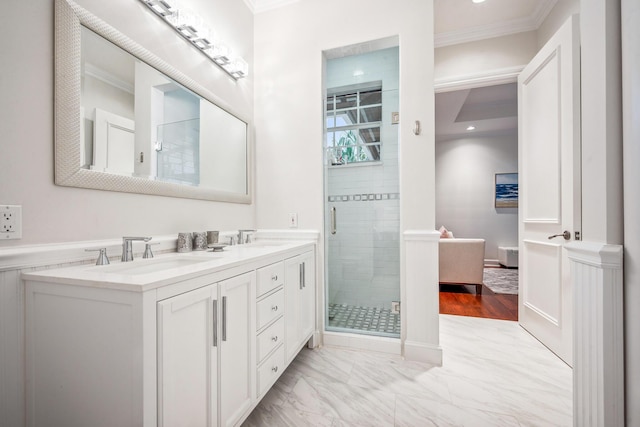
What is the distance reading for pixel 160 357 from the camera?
0.78 m

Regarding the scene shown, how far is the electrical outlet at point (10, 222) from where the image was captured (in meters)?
0.86

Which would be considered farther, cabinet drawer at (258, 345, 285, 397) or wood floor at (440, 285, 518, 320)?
wood floor at (440, 285, 518, 320)

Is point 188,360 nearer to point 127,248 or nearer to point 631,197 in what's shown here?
point 127,248

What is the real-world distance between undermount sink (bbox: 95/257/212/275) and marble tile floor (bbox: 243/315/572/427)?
851mm

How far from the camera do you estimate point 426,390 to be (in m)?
1.58

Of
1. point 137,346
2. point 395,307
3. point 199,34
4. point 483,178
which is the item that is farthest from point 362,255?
point 483,178

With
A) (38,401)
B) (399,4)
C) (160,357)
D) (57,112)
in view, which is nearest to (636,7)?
(399,4)

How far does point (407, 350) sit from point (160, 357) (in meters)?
1.66

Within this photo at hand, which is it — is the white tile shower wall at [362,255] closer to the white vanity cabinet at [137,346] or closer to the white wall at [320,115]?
the white wall at [320,115]

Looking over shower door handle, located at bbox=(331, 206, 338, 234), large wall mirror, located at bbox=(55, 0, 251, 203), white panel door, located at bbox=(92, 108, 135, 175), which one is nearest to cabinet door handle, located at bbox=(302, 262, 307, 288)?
shower door handle, located at bbox=(331, 206, 338, 234)

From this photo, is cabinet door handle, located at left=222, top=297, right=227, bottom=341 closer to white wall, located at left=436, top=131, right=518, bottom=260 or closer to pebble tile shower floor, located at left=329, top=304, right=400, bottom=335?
pebble tile shower floor, located at left=329, top=304, right=400, bottom=335

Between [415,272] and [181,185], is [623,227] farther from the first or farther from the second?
[181,185]

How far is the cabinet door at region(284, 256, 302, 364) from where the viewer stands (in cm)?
160

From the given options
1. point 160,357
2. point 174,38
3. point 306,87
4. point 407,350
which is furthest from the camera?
point 306,87
